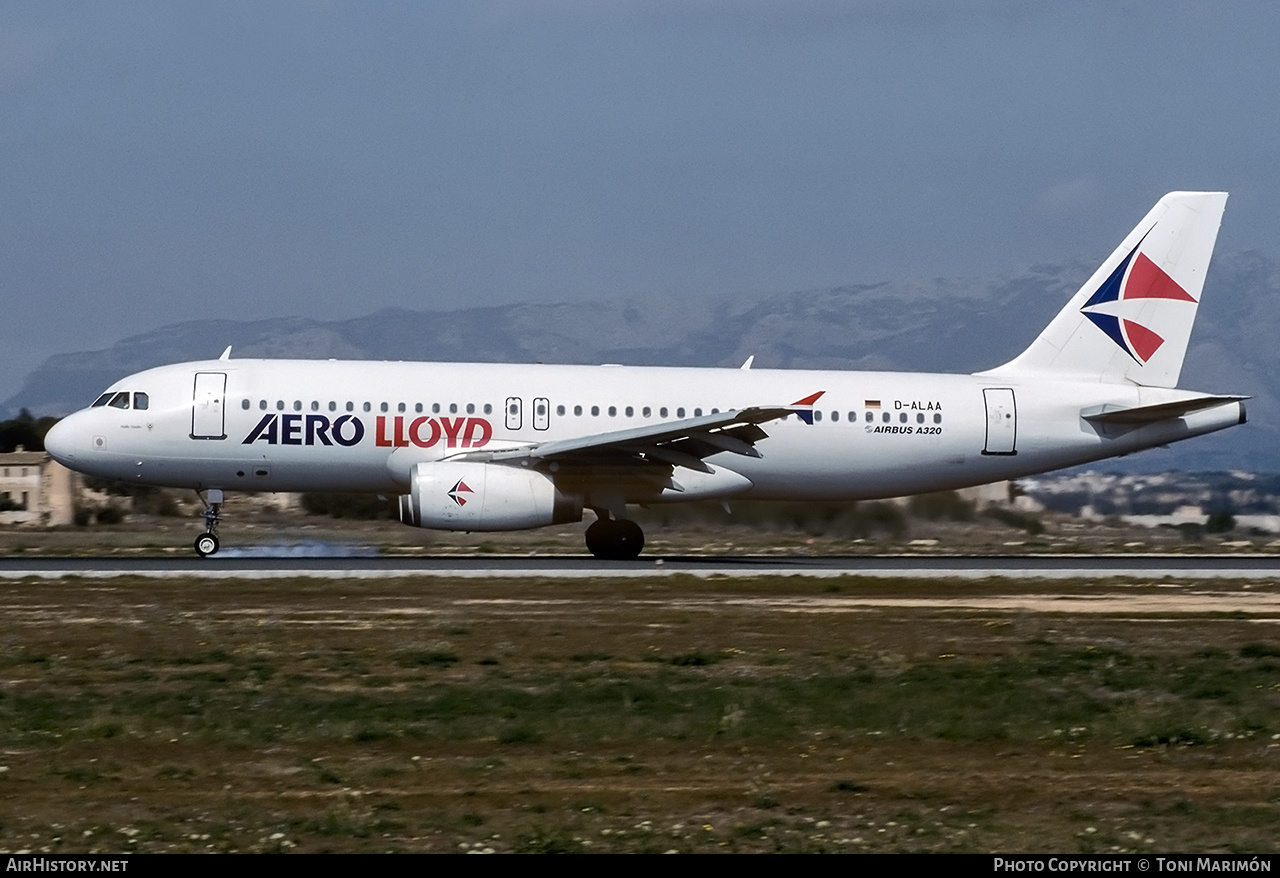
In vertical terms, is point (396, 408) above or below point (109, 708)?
above

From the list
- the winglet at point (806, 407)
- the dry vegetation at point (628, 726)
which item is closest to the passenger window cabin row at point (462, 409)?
the winglet at point (806, 407)

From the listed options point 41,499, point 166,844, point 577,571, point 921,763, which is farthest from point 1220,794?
point 41,499

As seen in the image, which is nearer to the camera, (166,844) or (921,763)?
(166,844)

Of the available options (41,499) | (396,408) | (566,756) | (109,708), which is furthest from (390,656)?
(41,499)

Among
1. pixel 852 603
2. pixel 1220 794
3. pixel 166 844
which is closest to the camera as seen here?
pixel 166 844

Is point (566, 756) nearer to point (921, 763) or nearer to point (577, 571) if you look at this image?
point (921, 763)

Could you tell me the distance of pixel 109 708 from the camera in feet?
43.2

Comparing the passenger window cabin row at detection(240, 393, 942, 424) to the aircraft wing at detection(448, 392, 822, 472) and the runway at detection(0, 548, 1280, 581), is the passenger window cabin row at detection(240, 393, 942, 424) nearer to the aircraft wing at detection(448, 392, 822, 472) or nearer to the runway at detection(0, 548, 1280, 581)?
the aircraft wing at detection(448, 392, 822, 472)

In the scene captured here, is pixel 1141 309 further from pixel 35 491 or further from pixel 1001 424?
pixel 35 491

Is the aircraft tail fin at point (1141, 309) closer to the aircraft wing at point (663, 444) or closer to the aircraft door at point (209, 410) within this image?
the aircraft wing at point (663, 444)

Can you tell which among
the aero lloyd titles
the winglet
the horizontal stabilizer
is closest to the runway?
the aero lloyd titles

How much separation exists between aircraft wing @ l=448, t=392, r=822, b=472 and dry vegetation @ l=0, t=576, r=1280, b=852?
20.7ft

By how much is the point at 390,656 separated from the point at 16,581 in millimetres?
9597

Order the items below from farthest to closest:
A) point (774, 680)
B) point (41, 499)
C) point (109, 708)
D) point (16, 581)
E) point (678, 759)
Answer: point (41, 499) < point (16, 581) < point (774, 680) < point (109, 708) < point (678, 759)
